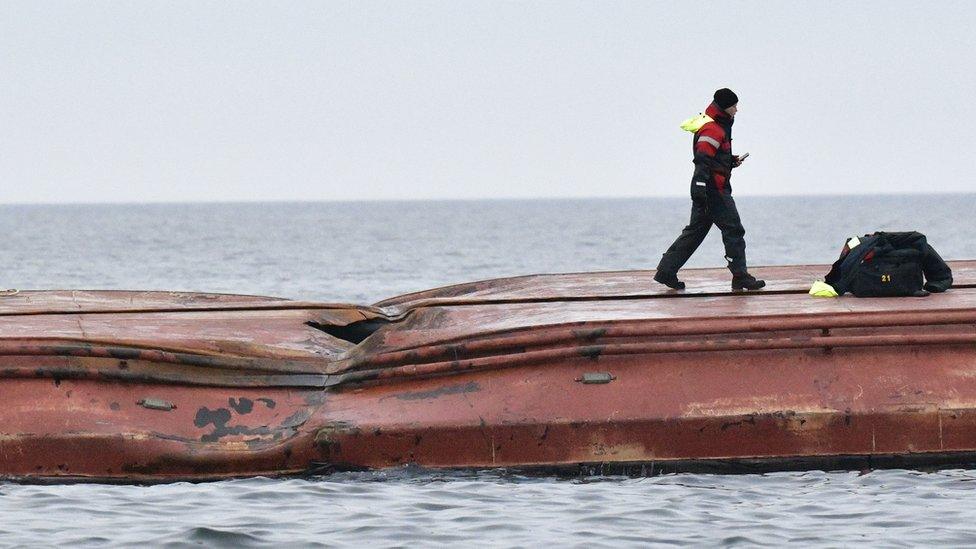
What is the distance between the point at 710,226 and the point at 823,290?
3.84 feet

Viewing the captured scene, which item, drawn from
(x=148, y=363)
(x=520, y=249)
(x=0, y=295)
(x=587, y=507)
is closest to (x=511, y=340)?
(x=587, y=507)

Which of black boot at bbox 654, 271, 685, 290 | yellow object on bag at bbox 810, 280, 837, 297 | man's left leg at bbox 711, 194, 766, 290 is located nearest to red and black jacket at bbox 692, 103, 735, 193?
man's left leg at bbox 711, 194, 766, 290

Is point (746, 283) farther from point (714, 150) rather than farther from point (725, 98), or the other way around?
point (725, 98)

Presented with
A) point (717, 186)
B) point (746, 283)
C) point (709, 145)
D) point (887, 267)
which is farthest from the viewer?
point (746, 283)

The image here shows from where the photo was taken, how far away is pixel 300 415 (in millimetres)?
12148

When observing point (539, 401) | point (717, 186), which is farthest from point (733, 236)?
point (539, 401)

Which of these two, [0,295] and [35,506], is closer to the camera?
[35,506]

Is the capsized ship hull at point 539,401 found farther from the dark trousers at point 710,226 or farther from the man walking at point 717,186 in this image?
the dark trousers at point 710,226

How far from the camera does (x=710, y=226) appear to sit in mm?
13758

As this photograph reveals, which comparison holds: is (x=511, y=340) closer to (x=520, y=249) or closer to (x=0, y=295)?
(x=0, y=295)

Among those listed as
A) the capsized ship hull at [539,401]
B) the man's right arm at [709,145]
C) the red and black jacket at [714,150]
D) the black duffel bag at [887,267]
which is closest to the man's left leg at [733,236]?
the red and black jacket at [714,150]

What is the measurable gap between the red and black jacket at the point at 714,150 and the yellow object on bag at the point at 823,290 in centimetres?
122

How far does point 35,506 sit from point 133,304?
4.26 m

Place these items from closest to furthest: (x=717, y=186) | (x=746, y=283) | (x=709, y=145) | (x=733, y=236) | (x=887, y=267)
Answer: (x=887, y=267)
(x=709, y=145)
(x=717, y=186)
(x=733, y=236)
(x=746, y=283)
